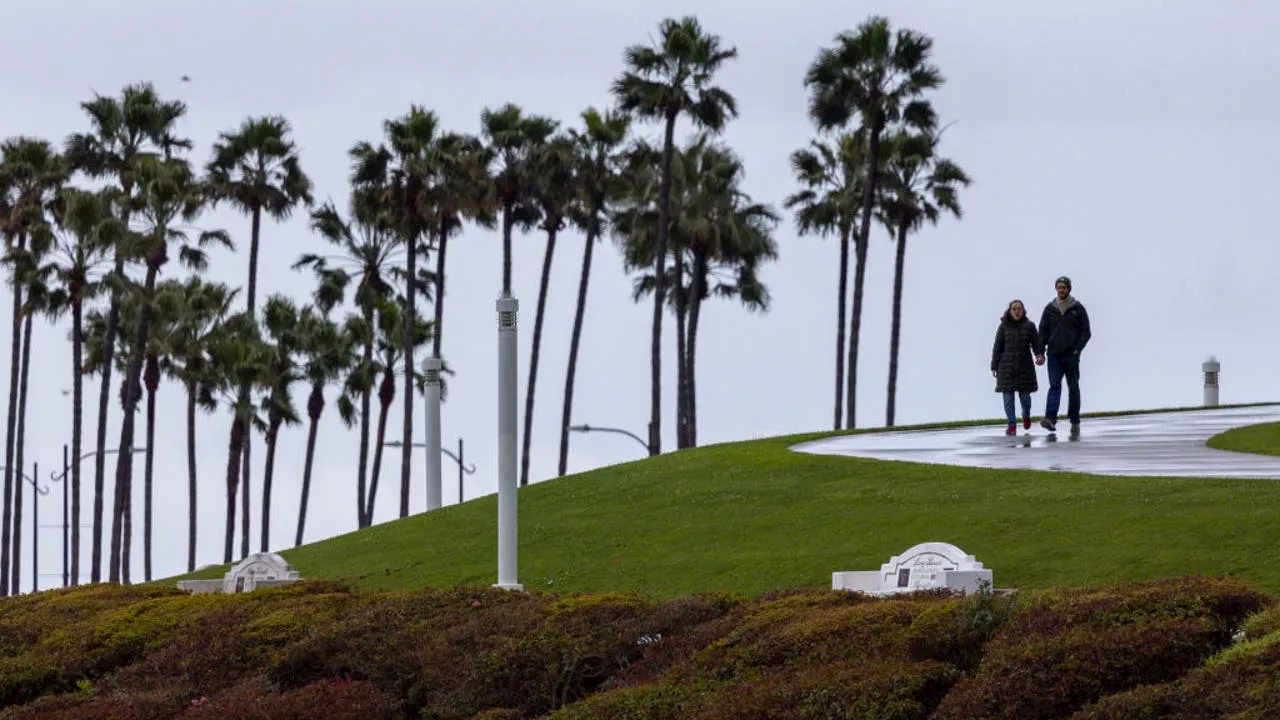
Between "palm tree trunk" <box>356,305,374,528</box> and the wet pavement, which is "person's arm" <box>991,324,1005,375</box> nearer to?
the wet pavement

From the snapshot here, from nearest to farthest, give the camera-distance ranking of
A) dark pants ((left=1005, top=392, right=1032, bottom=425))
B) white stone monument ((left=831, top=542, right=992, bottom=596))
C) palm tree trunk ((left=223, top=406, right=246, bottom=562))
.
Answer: white stone monument ((left=831, top=542, right=992, bottom=596)), dark pants ((left=1005, top=392, right=1032, bottom=425)), palm tree trunk ((left=223, top=406, right=246, bottom=562))

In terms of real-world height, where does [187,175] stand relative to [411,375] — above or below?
above

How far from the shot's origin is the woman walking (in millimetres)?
28078

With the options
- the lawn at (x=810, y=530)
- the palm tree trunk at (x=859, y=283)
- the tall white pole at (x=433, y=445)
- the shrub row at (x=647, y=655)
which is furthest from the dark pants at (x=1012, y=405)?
the palm tree trunk at (x=859, y=283)

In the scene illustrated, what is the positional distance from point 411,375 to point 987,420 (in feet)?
97.7

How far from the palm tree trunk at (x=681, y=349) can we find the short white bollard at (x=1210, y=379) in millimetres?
17051

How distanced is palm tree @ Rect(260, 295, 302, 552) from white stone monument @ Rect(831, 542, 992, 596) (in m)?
57.5

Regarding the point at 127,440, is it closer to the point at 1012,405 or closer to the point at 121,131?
the point at 121,131

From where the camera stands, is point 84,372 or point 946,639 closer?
point 946,639

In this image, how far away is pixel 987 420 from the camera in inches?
1446

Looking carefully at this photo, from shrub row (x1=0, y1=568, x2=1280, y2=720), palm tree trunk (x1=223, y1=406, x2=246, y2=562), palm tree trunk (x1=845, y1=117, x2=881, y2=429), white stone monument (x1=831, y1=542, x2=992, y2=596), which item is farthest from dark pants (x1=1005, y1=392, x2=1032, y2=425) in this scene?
palm tree trunk (x1=223, y1=406, x2=246, y2=562)

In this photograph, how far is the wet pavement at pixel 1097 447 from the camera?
2428cm

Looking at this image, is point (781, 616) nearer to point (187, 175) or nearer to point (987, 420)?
point (987, 420)

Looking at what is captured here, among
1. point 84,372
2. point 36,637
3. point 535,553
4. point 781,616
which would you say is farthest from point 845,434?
point 84,372
